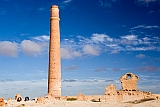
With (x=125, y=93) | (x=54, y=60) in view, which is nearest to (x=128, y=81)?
(x=125, y=93)

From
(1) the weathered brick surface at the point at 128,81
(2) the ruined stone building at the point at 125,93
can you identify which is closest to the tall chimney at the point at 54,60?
(2) the ruined stone building at the point at 125,93

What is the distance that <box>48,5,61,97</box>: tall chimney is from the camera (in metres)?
32.2

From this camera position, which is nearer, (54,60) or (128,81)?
(54,60)

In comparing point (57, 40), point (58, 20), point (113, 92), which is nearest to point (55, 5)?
point (58, 20)

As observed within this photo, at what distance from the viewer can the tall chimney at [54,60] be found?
32219 mm

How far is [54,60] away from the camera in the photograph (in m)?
32.6

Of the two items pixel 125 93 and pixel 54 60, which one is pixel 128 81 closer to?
pixel 125 93

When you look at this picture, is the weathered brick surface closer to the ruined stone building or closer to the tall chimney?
the ruined stone building

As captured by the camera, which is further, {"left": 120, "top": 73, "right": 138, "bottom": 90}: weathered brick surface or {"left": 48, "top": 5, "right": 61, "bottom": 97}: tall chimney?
{"left": 120, "top": 73, "right": 138, "bottom": 90}: weathered brick surface

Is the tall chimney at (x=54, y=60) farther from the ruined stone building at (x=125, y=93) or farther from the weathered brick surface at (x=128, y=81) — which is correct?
the weathered brick surface at (x=128, y=81)

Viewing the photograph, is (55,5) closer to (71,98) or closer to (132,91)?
(71,98)

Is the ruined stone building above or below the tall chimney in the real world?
below

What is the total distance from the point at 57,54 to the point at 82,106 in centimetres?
1095

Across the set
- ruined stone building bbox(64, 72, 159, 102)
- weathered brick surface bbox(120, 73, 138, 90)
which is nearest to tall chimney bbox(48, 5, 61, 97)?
ruined stone building bbox(64, 72, 159, 102)
